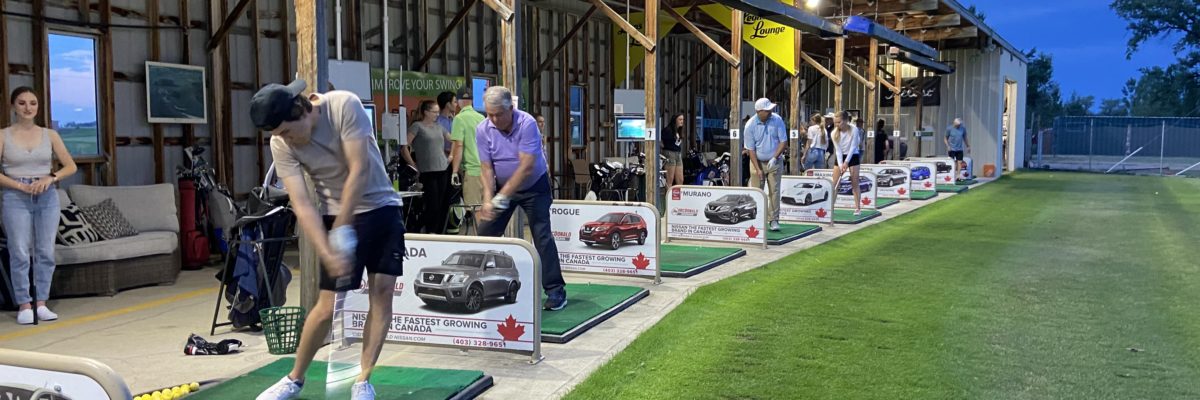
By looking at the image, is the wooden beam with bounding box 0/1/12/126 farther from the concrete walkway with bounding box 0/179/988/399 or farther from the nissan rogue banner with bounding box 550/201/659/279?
the nissan rogue banner with bounding box 550/201/659/279

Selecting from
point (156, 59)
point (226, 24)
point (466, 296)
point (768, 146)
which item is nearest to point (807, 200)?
point (768, 146)

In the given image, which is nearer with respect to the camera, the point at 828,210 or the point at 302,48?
the point at 302,48

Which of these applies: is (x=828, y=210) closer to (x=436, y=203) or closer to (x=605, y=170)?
(x=605, y=170)

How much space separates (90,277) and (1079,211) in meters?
14.2

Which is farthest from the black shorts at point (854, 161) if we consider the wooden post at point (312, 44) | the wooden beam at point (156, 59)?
the wooden post at point (312, 44)

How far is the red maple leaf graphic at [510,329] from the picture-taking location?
5180mm

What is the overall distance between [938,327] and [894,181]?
39.7 ft

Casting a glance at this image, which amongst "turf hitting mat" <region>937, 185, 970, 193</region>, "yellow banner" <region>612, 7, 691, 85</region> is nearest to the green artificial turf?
"yellow banner" <region>612, 7, 691, 85</region>

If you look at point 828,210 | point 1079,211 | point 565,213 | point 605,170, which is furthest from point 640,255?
point 1079,211

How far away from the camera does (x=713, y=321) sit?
243 inches

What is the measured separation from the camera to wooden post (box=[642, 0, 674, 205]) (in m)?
10.2

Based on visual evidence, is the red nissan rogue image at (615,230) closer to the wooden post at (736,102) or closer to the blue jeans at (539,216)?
the blue jeans at (539,216)

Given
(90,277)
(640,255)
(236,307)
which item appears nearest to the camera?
(236,307)

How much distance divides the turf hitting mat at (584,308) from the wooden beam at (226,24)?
5.20m
